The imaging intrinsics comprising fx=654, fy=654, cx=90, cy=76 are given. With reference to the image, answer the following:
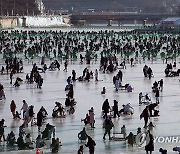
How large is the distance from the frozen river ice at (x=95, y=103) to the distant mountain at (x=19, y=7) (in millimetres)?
123630

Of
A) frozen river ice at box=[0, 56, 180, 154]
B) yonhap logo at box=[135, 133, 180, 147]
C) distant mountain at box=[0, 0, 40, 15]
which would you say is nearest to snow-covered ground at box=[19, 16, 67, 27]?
distant mountain at box=[0, 0, 40, 15]

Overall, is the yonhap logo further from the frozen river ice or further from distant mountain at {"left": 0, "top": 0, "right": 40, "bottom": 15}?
distant mountain at {"left": 0, "top": 0, "right": 40, "bottom": 15}

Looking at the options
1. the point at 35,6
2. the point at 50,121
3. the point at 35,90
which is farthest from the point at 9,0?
the point at 50,121

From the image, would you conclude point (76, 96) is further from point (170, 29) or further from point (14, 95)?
point (170, 29)

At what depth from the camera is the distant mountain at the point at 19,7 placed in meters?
173

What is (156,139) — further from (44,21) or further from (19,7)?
(19,7)

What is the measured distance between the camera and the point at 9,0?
176m

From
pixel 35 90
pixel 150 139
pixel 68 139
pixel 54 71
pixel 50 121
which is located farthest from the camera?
pixel 54 71

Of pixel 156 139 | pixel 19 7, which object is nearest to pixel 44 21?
pixel 19 7

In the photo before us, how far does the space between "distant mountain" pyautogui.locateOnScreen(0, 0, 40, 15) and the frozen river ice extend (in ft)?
406

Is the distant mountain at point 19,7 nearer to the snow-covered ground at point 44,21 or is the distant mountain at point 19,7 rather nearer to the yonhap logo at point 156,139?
the snow-covered ground at point 44,21

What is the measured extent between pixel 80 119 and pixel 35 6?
528ft

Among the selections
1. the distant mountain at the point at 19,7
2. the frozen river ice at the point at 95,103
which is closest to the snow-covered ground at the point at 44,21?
the distant mountain at the point at 19,7

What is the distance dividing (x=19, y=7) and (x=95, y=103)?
5917 inches
